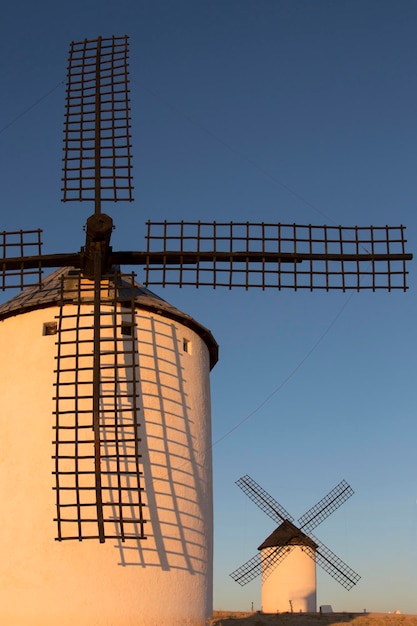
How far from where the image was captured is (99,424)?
12094 millimetres

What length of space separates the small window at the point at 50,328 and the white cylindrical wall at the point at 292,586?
16.8 metres

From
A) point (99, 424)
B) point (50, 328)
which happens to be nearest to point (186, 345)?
point (50, 328)

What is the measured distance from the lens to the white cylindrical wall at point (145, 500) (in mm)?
Answer: 12148

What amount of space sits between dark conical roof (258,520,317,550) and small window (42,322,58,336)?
16.6 metres

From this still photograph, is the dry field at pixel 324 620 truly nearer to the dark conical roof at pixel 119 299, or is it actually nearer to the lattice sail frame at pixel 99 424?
the lattice sail frame at pixel 99 424

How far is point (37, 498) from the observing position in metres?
12.6

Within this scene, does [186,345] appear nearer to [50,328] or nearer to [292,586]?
[50,328]

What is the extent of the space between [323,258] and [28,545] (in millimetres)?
6347

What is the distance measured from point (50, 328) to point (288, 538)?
16.7 metres

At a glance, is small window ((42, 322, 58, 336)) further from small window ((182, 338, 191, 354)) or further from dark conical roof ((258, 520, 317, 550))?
dark conical roof ((258, 520, 317, 550))

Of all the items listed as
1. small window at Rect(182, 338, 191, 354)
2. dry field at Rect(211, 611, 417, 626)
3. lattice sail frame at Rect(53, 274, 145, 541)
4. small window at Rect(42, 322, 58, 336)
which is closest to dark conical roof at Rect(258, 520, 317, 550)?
dry field at Rect(211, 611, 417, 626)

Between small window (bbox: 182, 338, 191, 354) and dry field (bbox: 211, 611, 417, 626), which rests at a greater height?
small window (bbox: 182, 338, 191, 354)

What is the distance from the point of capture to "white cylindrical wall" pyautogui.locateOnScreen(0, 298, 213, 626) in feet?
39.9

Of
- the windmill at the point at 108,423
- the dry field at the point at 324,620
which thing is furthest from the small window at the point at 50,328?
the dry field at the point at 324,620
